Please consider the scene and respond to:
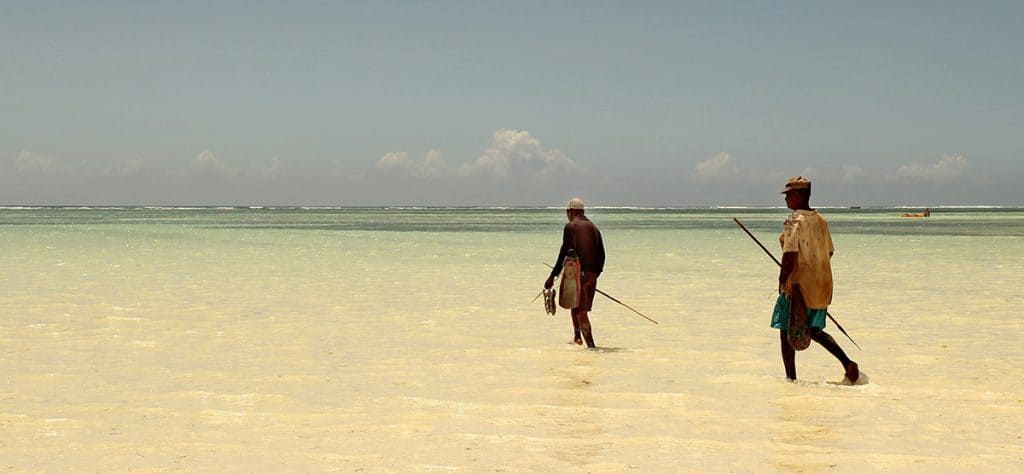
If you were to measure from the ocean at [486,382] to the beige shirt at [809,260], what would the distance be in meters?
0.74

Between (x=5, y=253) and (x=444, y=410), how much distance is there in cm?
2510

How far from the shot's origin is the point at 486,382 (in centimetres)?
809

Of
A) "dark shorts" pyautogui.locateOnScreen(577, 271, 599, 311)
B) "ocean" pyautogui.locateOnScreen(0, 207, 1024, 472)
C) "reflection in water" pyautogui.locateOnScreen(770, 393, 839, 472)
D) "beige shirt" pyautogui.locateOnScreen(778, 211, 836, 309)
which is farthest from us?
"dark shorts" pyautogui.locateOnScreen(577, 271, 599, 311)

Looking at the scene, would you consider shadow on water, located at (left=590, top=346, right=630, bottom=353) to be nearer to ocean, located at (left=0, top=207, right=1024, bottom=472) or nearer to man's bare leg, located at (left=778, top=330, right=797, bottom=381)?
ocean, located at (left=0, top=207, right=1024, bottom=472)

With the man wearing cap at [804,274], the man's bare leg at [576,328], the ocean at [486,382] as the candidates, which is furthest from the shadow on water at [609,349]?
the man wearing cap at [804,274]

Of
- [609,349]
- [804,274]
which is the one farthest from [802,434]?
[609,349]

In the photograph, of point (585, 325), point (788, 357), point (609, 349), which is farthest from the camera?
point (609, 349)

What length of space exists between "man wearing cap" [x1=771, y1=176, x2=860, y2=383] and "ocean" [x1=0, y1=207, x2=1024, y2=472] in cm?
44

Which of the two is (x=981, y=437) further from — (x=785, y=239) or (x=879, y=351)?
(x=879, y=351)

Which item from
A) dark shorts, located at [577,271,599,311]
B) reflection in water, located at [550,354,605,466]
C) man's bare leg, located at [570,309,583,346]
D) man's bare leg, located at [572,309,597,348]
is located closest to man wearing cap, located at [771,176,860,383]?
reflection in water, located at [550,354,605,466]

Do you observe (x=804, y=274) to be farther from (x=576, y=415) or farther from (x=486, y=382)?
(x=486, y=382)

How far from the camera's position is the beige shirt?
7656 mm

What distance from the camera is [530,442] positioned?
595 centimetres

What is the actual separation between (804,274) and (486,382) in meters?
2.58
